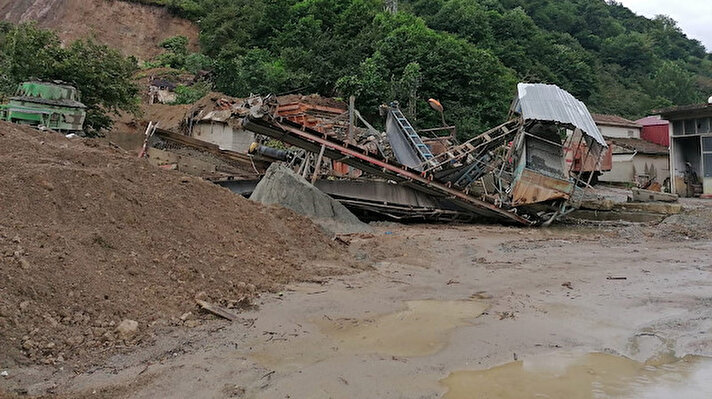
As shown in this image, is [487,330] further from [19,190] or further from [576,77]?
[576,77]

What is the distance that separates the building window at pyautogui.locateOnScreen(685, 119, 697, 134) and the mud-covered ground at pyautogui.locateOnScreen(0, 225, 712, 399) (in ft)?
62.7

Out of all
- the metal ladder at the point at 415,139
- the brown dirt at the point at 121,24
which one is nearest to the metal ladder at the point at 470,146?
the metal ladder at the point at 415,139

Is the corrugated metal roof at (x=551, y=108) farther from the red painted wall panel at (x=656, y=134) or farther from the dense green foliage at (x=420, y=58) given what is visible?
the red painted wall panel at (x=656, y=134)

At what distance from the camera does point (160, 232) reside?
640cm

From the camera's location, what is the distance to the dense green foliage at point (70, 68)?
15.9 metres

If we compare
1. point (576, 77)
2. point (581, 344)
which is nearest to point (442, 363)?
point (581, 344)

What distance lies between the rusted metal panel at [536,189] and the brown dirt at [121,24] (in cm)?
3714

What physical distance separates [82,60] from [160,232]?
1252 centimetres

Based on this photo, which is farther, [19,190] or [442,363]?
[19,190]

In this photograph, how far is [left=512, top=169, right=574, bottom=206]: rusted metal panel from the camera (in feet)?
47.3

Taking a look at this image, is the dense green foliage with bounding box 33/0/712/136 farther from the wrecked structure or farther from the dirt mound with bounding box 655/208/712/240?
the dirt mound with bounding box 655/208/712/240

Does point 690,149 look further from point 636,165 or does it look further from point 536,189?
point 536,189

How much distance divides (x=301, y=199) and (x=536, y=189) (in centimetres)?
690

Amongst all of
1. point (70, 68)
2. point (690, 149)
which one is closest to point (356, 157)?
point (70, 68)
